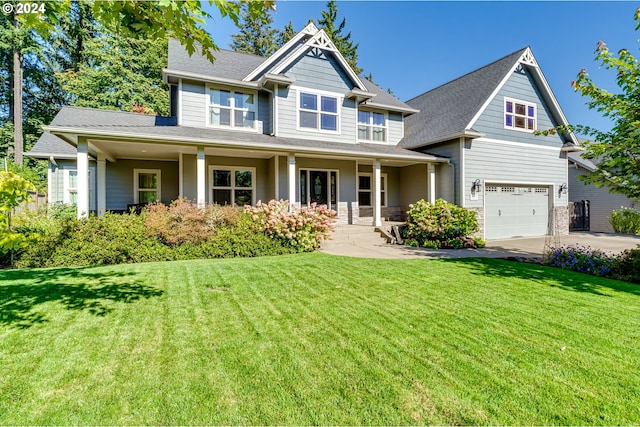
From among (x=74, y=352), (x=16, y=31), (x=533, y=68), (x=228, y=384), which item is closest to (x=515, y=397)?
(x=228, y=384)

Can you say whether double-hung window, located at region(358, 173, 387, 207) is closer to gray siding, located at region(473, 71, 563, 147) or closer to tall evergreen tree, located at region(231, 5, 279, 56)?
gray siding, located at region(473, 71, 563, 147)

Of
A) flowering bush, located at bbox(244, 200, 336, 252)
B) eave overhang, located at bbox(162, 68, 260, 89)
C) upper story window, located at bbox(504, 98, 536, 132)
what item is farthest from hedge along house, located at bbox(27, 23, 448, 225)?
upper story window, located at bbox(504, 98, 536, 132)

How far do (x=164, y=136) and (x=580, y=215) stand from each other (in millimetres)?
22194

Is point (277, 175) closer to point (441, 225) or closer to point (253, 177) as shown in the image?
point (253, 177)

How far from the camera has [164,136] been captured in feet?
30.8

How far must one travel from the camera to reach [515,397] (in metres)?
2.40

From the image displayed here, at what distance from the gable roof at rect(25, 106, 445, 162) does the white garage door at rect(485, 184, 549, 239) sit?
3.53 m

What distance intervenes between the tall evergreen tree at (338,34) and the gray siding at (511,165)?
68.3ft

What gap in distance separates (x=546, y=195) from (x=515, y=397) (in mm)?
16723

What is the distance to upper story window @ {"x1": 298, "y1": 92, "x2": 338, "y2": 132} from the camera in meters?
13.0

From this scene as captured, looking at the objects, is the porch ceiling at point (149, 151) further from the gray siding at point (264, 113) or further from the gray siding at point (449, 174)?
the gray siding at point (449, 174)

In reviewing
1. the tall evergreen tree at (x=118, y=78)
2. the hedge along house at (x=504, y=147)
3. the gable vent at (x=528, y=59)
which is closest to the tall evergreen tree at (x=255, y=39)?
the tall evergreen tree at (x=118, y=78)

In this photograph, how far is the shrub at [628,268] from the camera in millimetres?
6558

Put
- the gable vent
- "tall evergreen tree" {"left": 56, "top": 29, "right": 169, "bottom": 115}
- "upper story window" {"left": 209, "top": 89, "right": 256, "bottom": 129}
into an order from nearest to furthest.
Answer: "upper story window" {"left": 209, "top": 89, "right": 256, "bottom": 129} < the gable vent < "tall evergreen tree" {"left": 56, "top": 29, "right": 169, "bottom": 115}
